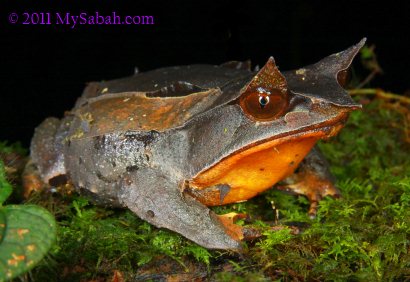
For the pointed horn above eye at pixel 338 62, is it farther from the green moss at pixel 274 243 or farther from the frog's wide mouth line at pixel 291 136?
the green moss at pixel 274 243

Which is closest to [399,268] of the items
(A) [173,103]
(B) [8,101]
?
(A) [173,103]

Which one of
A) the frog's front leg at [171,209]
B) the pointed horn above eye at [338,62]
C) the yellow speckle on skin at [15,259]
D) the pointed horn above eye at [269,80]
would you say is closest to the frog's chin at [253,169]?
the frog's front leg at [171,209]

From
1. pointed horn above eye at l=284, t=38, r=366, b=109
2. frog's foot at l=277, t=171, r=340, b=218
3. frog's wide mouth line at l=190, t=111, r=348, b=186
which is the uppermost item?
pointed horn above eye at l=284, t=38, r=366, b=109

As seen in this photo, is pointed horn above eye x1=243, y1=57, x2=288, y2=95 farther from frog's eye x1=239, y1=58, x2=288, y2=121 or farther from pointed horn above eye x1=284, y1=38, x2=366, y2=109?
pointed horn above eye x1=284, y1=38, x2=366, y2=109

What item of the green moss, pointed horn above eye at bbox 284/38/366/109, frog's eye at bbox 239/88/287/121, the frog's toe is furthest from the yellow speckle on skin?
the frog's toe

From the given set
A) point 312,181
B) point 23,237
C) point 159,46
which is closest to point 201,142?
point 312,181

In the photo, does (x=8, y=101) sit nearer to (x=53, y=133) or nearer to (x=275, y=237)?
(x=53, y=133)
